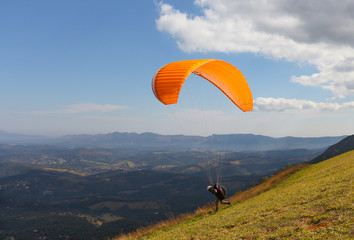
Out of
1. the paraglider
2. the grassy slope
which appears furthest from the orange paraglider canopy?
the grassy slope

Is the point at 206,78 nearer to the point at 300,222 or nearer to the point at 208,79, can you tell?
the point at 208,79

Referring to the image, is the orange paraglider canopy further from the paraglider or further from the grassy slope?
the grassy slope

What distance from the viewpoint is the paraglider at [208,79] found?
13.3 metres

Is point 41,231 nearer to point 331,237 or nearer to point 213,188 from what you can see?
point 213,188

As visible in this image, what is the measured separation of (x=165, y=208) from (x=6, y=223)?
4481 inches

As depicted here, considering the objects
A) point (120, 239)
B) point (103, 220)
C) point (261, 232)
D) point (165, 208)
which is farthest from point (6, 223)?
point (261, 232)

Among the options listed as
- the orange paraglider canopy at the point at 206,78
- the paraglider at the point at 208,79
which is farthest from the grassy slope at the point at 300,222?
the orange paraglider canopy at the point at 206,78

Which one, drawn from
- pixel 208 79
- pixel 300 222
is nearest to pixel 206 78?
pixel 208 79

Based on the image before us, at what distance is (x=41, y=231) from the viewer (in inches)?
5354

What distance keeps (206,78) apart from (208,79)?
17 centimetres

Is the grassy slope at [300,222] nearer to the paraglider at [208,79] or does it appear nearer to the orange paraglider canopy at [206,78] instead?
the paraglider at [208,79]

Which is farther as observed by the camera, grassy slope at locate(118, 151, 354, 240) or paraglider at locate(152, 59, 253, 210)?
paraglider at locate(152, 59, 253, 210)

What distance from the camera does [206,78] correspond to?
57.1 ft

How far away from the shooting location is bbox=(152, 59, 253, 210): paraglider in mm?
13320
